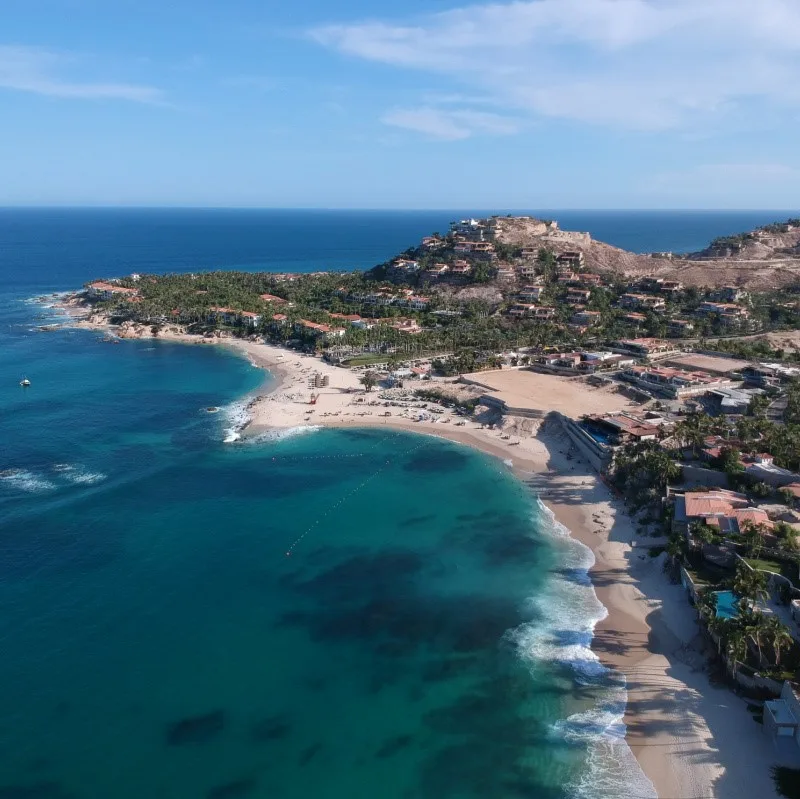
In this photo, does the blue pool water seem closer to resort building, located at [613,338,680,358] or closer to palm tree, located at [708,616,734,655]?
palm tree, located at [708,616,734,655]

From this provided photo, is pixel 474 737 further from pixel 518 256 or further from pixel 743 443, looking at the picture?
pixel 518 256

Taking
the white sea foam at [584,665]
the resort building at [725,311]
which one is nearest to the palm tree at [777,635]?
the white sea foam at [584,665]

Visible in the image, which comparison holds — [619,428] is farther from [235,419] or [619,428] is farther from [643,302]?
[643,302]

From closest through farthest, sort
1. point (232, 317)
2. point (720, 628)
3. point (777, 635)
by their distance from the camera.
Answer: point (777, 635) → point (720, 628) → point (232, 317)

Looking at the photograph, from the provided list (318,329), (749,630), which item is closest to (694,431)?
(749,630)


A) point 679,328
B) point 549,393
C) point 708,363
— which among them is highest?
point 679,328

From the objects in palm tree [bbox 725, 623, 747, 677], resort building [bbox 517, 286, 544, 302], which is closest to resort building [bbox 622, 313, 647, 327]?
resort building [bbox 517, 286, 544, 302]

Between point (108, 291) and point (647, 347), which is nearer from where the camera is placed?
point (647, 347)

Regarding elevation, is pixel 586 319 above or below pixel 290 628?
above
